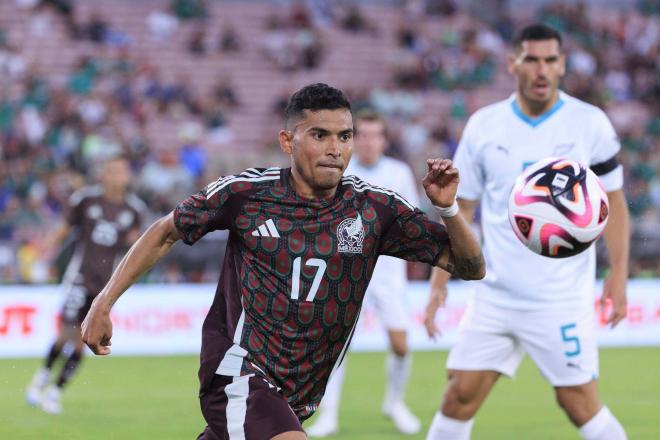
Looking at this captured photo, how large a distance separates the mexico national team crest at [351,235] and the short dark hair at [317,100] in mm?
454

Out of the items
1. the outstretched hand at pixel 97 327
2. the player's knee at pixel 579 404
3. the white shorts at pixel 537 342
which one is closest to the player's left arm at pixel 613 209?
the white shorts at pixel 537 342

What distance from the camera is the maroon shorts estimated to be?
4.38 metres

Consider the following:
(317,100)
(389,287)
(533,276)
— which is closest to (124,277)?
(317,100)

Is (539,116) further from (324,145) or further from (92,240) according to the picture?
(92,240)

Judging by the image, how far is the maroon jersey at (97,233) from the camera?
10117 mm

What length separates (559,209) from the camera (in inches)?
195

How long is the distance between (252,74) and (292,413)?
19.8m

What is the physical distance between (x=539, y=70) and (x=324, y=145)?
1924mm

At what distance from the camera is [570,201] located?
4961mm

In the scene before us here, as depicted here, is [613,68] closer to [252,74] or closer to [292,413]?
[252,74]

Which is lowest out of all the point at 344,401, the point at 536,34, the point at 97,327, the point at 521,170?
the point at 344,401

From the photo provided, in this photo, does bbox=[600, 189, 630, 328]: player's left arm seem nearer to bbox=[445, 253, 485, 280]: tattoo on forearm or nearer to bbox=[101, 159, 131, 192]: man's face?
bbox=[445, 253, 485, 280]: tattoo on forearm

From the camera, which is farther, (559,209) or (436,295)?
(436,295)

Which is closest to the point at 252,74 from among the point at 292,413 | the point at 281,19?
the point at 281,19
